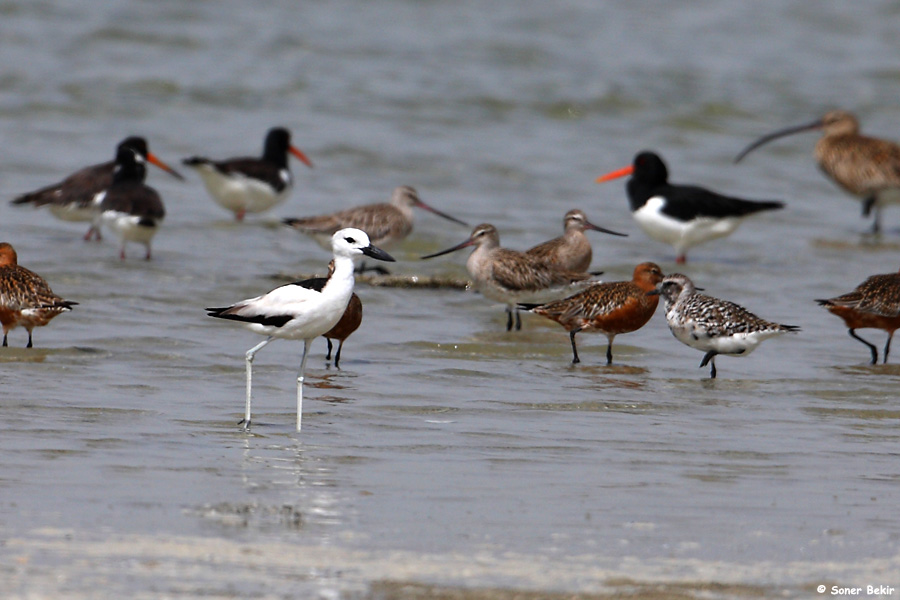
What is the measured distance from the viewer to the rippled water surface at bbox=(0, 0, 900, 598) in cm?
508

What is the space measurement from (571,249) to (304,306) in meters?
5.24

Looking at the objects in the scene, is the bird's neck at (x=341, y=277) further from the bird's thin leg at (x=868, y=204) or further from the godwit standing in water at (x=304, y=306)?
the bird's thin leg at (x=868, y=204)

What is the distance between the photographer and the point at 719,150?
22031 millimetres

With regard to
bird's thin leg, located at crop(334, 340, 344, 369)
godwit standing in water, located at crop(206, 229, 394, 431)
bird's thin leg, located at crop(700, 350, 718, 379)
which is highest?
godwit standing in water, located at crop(206, 229, 394, 431)

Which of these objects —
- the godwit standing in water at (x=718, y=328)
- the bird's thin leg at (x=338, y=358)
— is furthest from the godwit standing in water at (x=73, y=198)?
the godwit standing in water at (x=718, y=328)

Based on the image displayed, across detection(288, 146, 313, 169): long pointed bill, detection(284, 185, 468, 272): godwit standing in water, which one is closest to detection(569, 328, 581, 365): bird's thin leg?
detection(284, 185, 468, 272): godwit standing in water

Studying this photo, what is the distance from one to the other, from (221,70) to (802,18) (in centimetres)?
1434

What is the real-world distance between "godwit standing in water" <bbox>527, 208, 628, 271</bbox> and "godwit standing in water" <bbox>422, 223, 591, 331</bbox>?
49cm

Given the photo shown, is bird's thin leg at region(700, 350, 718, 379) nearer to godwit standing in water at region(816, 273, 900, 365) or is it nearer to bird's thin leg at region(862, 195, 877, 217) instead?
godwit standing in water at region(816, 273, 900, 365)

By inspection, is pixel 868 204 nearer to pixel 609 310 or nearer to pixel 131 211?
pixel 609 310

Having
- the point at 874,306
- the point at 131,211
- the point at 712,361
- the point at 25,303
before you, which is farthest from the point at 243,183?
the point at 874,306

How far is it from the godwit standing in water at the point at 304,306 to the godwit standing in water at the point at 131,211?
616 centimetres

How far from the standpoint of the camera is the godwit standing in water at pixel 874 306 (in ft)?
32.7

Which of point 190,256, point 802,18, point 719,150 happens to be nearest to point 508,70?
point 719,150
